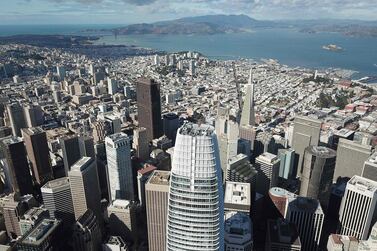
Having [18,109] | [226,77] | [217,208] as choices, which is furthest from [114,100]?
[217,208]

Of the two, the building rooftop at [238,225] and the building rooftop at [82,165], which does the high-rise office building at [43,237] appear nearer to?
the building rooftop at [82,165]

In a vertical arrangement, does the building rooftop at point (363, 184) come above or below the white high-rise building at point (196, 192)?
below

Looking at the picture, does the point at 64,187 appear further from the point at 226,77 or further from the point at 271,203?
the point at 226,77

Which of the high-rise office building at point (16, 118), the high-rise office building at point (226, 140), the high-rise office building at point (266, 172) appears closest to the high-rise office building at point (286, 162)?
the high-rise office building at point (266, 172)

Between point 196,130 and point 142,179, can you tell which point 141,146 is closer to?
point 142,179

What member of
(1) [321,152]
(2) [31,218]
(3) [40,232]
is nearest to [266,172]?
(1) [321,152]

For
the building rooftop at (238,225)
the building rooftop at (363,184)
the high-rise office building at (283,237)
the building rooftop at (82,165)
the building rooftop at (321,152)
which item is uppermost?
the building rooftop at (321,152)
